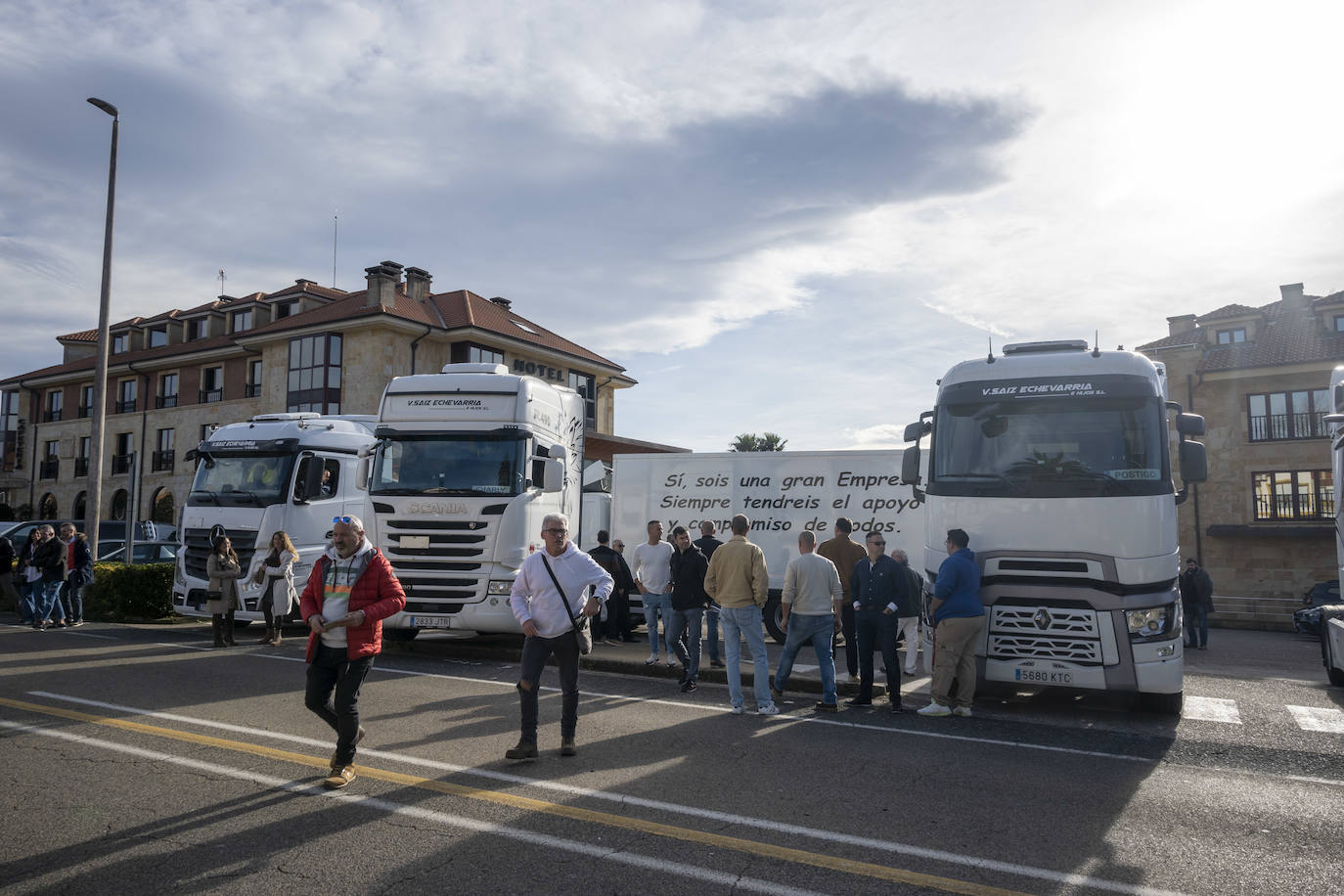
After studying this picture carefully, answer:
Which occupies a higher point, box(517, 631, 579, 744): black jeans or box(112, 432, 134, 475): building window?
box(112, 432, 134, 475): building window

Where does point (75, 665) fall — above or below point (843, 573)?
below

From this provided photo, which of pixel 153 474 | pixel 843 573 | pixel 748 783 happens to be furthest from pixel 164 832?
pixel 153 474

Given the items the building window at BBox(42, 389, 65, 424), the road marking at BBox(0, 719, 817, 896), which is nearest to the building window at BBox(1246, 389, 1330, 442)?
the road marking at BBox(0, 719, 817, 896)

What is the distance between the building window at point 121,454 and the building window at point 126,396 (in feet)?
4.26

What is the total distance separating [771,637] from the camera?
15.9m

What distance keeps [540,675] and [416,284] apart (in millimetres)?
37420

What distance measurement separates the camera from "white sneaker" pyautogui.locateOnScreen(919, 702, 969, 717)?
904cm

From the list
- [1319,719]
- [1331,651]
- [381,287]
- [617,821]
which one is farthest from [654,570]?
[381,287]

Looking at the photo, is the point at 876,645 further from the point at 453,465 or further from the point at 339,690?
the point at 453,465

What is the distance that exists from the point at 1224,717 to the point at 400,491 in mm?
9757

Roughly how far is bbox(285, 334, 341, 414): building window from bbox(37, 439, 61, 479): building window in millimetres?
20242

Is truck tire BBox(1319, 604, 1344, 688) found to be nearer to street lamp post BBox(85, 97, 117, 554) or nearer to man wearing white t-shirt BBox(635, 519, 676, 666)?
man wearing white t-shirt BBox(635, 519, 676, 666)

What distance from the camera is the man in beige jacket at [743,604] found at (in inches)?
356

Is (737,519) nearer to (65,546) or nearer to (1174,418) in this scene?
(1174,418)
